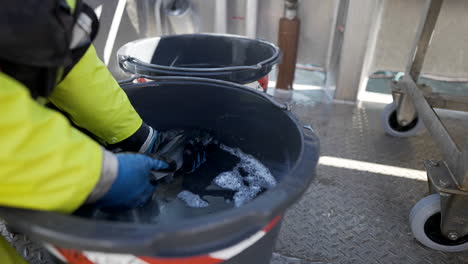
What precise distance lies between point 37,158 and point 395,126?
4.92ft

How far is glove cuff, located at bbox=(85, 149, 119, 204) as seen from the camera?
1.55 feet

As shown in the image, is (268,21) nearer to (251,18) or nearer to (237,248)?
(251,18)

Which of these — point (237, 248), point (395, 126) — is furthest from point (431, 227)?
point (237, 248)

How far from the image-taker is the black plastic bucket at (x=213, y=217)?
0.37 m

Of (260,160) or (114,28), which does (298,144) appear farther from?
(114,28)

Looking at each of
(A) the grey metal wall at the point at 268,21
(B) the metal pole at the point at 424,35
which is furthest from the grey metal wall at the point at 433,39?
(B) the metal pole at the point at 424,35

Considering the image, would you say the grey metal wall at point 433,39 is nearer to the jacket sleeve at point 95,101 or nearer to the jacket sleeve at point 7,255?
the jacket sleeve at point 95,101

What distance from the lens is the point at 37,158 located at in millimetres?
398

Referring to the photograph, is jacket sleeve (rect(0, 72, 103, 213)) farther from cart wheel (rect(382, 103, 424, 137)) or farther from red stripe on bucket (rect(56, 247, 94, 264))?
cart wheel (rect(382, 103, 424, 137))

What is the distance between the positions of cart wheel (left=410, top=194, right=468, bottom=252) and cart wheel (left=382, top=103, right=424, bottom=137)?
618mm

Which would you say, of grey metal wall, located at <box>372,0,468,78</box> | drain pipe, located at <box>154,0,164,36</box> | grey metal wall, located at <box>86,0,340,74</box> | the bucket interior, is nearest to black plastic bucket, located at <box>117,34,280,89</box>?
the bucket interior

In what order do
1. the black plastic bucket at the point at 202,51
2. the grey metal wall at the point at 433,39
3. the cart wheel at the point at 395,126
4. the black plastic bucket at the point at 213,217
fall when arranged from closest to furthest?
the black plastic bucket at the point at 213,217 → the black plastic bucket at the point at 202,51 → the cart wheel at the point at 395,126 → the grey metal wall at the point at 433,39

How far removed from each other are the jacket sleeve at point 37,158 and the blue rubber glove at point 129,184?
7 cm

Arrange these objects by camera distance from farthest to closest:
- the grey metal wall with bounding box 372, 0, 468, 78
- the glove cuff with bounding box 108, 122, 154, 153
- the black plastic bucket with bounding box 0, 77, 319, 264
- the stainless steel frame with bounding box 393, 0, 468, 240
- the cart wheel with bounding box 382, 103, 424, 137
→ the grey metal wall with bounding box 372, 0, 468, 78 < the cart wheel with bounding box 382, 103, 424, 137 < the stainless steel frame with bounding box 393, 0, 468, 240 < the glove cuff with bounding box 108, 122, 154, 153 < the black plastic bucket with bounding box 0, 77, 319, 264
